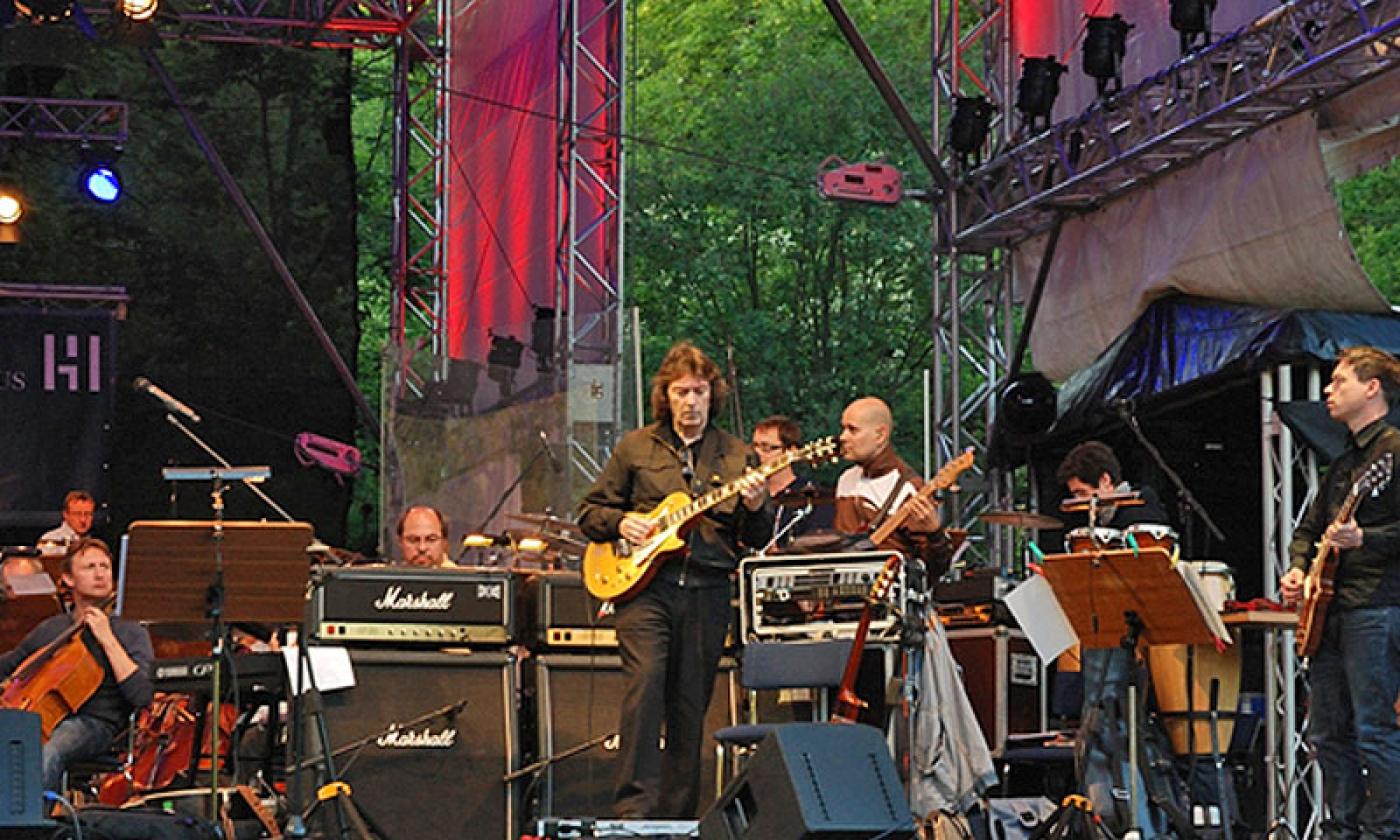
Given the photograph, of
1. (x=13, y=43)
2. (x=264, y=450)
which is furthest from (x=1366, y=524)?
(x=264, y=450)

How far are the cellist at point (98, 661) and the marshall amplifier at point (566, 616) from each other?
5.99 ft

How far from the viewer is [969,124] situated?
14.2 meters

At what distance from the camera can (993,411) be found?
14.9 m

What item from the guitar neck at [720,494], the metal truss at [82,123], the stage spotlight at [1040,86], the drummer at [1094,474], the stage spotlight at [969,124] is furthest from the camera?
the metal truss at [82,123]

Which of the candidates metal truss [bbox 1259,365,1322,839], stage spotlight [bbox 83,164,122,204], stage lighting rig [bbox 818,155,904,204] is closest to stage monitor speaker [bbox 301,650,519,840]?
metal truss [bbox 1259,365,1322,839]

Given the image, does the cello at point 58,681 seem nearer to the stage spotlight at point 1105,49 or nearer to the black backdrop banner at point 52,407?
the stage spotlight at point 1105,49

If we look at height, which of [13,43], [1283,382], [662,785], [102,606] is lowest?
[662,785]

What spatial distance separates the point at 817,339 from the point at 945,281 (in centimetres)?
1524

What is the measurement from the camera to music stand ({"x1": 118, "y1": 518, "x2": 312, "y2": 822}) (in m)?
8.56

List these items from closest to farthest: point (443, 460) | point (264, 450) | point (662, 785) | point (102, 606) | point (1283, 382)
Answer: point (662, 785), point (102, 606), point (1283, 382), point (443, 460), point (264, 450)

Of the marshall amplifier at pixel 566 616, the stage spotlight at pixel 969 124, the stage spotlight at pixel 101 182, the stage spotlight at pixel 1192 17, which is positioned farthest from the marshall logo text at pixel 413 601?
the stage spotlight at pixel 101 182

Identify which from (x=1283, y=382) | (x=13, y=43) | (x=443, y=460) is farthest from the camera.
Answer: (x=13, y=43)

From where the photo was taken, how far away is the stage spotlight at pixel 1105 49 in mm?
12727

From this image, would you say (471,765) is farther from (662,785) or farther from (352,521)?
(352,521)
